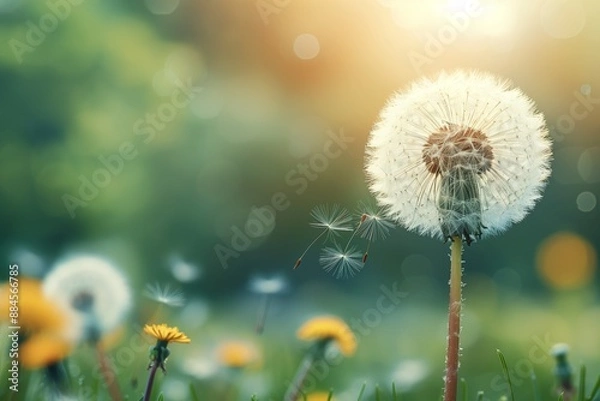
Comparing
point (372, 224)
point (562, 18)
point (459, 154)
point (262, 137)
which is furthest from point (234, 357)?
point (562, 18)

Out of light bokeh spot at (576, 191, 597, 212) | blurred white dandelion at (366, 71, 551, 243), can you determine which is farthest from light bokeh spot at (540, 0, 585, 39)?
blurred white dandelion at (366, 71, 551, 243)

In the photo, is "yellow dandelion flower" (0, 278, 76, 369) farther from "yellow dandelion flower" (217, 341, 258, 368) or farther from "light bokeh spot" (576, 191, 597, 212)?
"light bokeh spot" (576, 191, 597, 212)

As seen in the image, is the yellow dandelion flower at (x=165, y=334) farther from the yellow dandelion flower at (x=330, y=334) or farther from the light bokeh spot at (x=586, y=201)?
the light bokeh spot at (x=586, y=201)

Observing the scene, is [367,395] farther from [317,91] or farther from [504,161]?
[317,91]

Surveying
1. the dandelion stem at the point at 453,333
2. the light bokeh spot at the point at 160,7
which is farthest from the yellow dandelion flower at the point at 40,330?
the light bokeh spot at the point at 160,7

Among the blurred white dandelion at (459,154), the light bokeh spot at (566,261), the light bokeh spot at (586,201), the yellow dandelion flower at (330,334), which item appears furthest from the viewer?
the light bokeh spot at (586,201)

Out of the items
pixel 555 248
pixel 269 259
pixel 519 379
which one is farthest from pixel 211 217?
pixel 519 379
